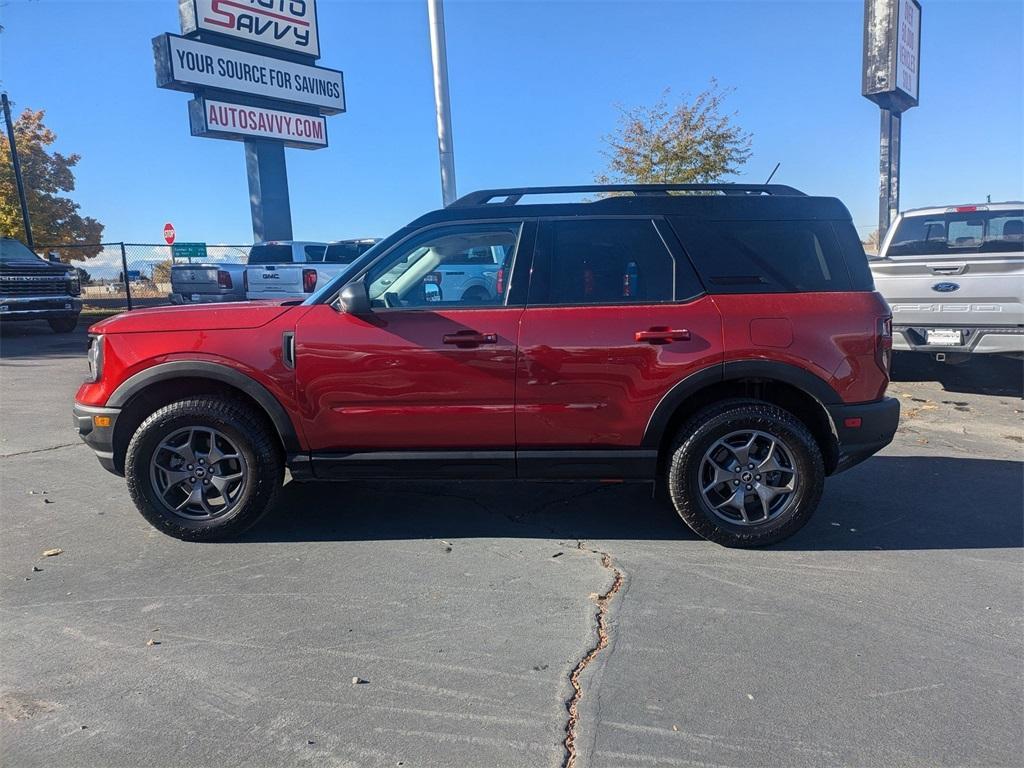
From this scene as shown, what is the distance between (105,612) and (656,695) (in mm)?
2519

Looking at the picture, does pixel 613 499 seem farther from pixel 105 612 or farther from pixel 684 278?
pixel 105 612

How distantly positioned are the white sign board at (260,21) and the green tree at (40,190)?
31.9ft

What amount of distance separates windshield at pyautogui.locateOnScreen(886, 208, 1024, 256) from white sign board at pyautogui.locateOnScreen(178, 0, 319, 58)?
19.0 meters

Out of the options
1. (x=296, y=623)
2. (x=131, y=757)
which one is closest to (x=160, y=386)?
(x=296, y=623)

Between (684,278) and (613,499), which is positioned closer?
(684,278)

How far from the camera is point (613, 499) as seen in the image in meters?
4.77

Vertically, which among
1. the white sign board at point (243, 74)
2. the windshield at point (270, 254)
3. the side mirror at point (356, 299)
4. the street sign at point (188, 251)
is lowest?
the side mirror at point (356, 299)

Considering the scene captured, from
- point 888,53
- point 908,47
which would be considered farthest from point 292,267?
point 908,47

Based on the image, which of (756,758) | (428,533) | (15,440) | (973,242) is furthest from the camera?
(973,242)

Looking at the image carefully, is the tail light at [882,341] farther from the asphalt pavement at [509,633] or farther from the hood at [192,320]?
the hood at [192,320]

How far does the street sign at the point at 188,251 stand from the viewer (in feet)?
67.7

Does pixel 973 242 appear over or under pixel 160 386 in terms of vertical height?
over

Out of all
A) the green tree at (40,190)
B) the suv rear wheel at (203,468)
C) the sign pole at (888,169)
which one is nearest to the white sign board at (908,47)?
the sign pole at (888,169)

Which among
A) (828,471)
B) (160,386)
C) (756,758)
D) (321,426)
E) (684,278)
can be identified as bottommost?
(756,758)
